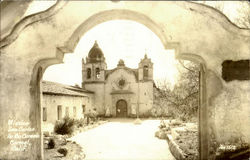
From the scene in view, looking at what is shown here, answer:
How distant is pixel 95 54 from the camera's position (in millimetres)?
30766

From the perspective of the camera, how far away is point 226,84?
4430mm

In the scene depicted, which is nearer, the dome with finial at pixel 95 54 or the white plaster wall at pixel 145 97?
the white plaster wall at pixel 145 97

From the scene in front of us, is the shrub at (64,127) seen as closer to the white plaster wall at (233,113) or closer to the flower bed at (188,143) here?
the flower bed at (188,143)

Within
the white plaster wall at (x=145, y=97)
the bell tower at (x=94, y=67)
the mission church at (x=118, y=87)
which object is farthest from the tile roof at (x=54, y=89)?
the white plaster wall at (x=145, y=97)

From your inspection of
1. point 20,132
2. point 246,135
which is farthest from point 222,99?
point 20,132

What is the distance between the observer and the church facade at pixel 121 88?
2817 cm

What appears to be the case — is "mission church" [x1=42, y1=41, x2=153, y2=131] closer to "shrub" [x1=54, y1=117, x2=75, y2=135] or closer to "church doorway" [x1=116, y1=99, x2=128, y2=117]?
"church doorway" [x1=116, y1=99, x2=128, y2=117]

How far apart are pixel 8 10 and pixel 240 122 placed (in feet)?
16.9

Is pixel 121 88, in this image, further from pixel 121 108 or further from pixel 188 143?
pixel 188 143

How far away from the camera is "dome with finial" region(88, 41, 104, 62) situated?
30297 millimetres

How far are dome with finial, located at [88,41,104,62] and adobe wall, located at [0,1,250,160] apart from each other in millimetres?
25801

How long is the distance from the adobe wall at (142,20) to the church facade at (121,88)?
23.4 m

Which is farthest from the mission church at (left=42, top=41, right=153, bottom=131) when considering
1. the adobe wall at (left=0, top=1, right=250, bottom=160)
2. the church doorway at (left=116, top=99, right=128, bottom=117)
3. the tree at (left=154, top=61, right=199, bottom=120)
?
the adobe wall at (left=0, top=1, right=250, bottom=160)

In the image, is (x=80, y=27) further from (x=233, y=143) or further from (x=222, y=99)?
(x=233, y=143)
